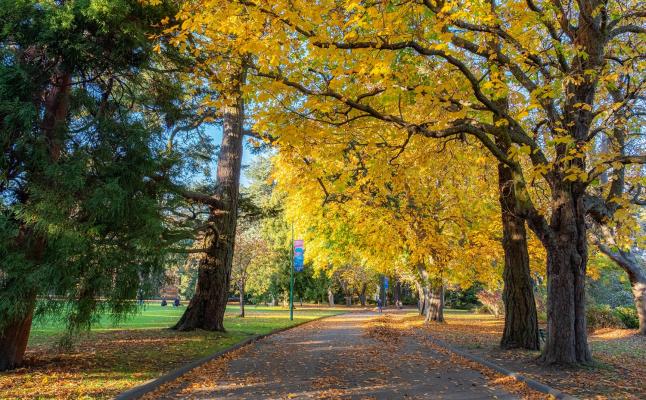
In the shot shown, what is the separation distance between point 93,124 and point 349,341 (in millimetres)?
11086

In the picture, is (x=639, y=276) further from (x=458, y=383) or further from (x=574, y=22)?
(x=458, y=383)

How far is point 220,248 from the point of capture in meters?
17.5

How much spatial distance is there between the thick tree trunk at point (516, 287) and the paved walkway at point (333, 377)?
2127mm

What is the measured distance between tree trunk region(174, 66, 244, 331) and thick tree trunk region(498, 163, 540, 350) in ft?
31.1

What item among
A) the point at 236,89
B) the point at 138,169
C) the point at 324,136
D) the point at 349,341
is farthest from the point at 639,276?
the point at 138,169

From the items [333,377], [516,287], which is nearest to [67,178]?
[333,377]

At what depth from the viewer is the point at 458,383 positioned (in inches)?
329

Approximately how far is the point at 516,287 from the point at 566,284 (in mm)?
3134

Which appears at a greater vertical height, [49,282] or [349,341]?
[49,282]

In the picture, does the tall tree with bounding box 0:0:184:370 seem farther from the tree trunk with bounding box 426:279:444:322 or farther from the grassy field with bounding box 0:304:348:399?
the tree trunk with bounding box 426:279:444:322

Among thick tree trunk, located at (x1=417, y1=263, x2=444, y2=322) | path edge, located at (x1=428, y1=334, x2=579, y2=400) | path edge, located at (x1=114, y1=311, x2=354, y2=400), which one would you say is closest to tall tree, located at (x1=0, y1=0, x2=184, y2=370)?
path edge, located at (x1=114, y1=311, x2=354, y2=400)

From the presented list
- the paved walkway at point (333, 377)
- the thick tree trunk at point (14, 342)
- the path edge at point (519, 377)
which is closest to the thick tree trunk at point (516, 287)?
the path edge at point (519, 377)

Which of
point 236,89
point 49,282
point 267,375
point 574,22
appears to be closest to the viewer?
point 49,282

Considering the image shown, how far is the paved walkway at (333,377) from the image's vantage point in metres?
7.34
